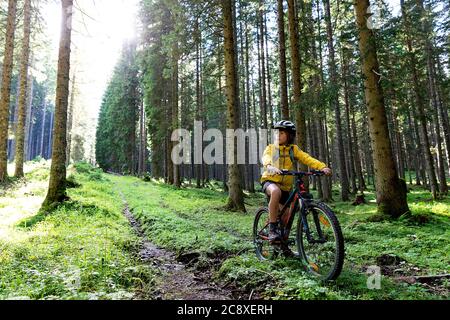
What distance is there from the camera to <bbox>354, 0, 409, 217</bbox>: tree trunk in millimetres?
9602

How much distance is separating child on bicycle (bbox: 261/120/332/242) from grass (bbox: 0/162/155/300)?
2.23m

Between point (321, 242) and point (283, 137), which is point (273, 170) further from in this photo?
point (321, 242)

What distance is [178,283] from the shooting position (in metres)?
5.11

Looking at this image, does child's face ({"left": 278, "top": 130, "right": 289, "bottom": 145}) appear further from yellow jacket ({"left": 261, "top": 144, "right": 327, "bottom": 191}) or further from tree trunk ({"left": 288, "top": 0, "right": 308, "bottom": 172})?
tree trunk ({"left": 288, "top": 0, "right": 308, "bottom": 172})

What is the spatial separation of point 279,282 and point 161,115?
2572 cm

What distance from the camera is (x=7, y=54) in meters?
16.7

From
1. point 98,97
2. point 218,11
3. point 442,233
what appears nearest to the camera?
point 442,233

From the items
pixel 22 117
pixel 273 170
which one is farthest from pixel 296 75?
pixel 22 117

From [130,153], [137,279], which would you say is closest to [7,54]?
[137,279]

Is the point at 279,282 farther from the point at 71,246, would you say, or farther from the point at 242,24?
the point at 242,24

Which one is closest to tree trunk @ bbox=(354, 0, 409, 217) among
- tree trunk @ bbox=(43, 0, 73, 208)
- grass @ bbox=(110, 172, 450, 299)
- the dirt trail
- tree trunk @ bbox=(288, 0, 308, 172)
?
grass @ bbox=(110, 172, 450, 299)

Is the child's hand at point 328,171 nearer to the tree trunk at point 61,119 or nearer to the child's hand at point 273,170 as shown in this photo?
the child's hand at point 273,170

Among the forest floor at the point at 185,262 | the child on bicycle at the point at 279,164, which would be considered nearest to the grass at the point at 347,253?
the forest floor at the point at 185,262

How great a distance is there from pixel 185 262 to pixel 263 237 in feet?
5.52
